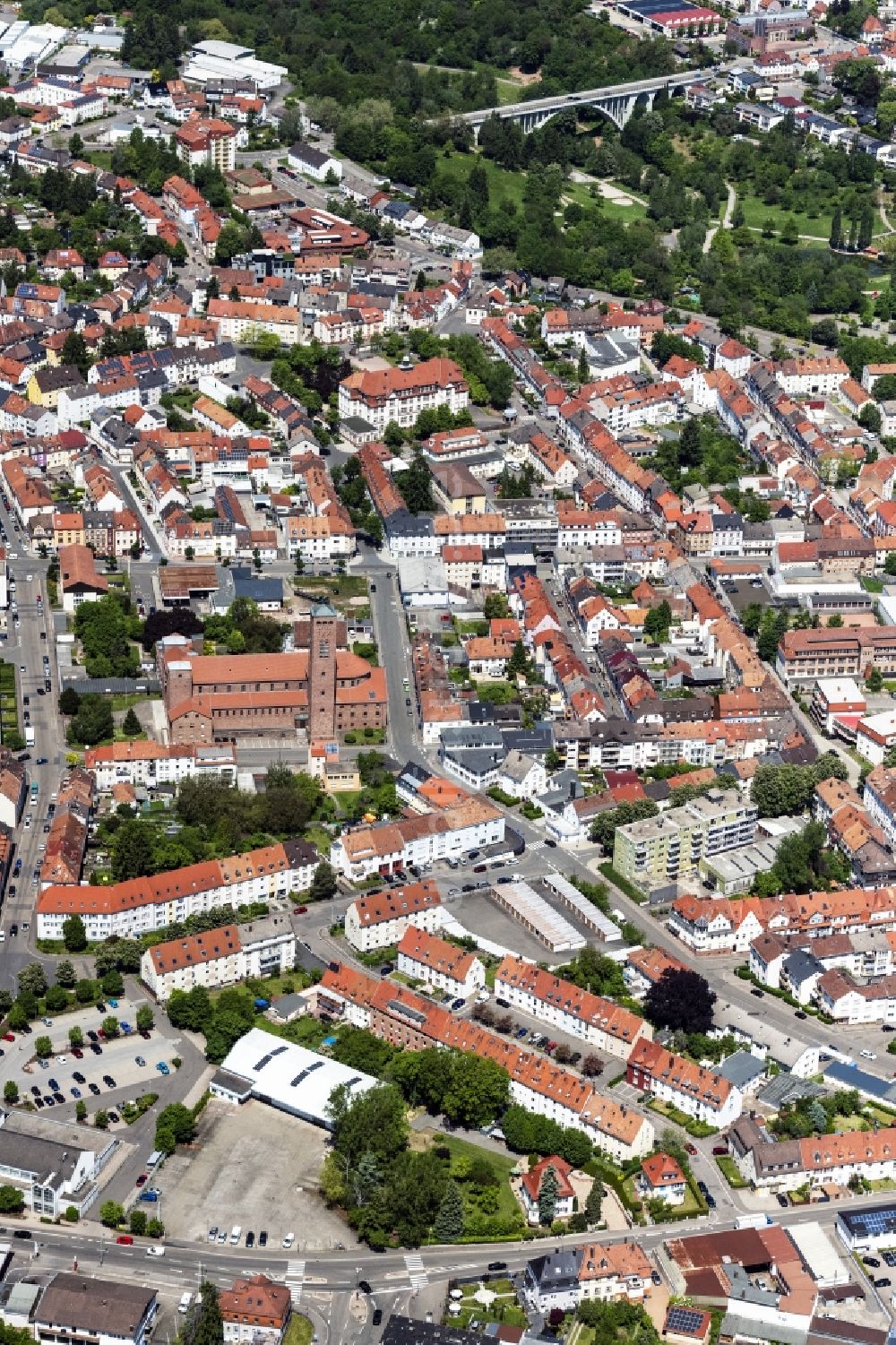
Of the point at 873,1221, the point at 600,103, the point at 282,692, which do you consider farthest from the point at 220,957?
the point at 600,103

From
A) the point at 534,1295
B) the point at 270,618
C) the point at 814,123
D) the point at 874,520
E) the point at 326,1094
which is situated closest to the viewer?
the point at 534,1295

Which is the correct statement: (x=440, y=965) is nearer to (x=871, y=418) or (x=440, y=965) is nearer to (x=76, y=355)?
(x=76, y=355)

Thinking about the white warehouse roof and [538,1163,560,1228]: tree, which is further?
the white warehouse roof

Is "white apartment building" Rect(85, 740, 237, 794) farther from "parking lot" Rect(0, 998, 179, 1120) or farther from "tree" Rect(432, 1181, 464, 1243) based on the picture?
"tree" Rect(432, 1181, 464, 1243)

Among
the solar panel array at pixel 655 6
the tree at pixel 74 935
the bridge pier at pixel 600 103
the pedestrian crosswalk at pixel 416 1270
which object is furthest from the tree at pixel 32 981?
the solar panel array at pixel 655 6

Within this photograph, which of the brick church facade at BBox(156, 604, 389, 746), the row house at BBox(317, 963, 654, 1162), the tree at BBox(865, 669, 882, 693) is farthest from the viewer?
the tree at BBox(865, 669, 882, 693)

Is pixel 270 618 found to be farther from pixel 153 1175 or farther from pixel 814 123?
pixel 814 123

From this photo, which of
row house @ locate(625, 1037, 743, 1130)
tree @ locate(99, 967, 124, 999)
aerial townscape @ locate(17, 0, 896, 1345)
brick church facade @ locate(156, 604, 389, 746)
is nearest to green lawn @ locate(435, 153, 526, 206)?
aerial townscape @ locate(17, 0, 896, 1345)

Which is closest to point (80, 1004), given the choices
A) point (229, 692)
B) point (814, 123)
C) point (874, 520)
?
point (229, 692)
